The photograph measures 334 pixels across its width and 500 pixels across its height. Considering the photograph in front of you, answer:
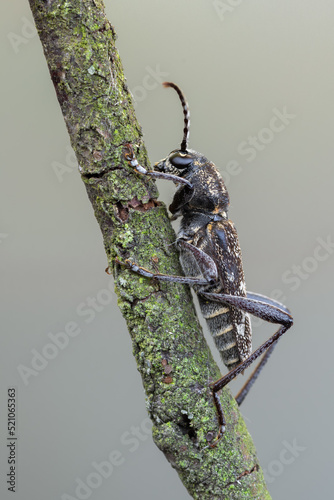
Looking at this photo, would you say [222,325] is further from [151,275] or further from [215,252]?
[151,275]

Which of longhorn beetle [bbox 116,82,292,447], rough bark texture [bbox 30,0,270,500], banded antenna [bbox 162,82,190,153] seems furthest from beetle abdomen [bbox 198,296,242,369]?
banded antenna [bbox 162,82,190,153]

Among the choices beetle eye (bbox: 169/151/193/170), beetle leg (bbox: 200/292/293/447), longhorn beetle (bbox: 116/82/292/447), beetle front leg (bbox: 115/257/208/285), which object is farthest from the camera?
beetle eye (bbox: 169/151/193/170)

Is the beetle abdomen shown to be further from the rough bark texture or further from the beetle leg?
the rough bark texture

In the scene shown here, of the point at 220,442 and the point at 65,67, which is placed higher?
the point at 65,67

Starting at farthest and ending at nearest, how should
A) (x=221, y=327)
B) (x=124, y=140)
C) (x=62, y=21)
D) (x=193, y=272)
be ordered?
(x=221, y=327) → (x=193, y=272) → (x=124, y=140) → (x=62, y=21)

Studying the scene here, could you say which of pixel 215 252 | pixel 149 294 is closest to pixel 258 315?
pixel 215 252

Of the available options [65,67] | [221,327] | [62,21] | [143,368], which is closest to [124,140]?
[65,67]

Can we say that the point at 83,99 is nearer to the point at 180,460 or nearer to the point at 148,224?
the point at 148,224
